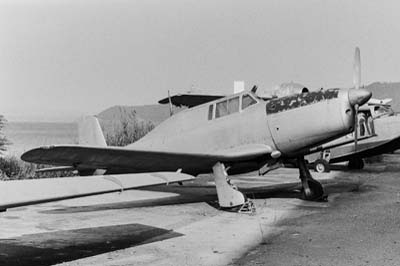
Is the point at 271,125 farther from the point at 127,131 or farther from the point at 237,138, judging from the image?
the point at 127,131

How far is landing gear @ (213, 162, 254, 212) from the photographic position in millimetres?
9688

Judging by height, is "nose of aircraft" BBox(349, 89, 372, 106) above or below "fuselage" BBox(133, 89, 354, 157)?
above

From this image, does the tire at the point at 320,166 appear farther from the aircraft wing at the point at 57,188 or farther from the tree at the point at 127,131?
the aircraft wing at the point at 57,188

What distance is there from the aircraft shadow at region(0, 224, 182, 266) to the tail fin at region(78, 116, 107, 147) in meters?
4.62

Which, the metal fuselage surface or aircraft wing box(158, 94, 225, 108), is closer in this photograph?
the metal fuselage surface

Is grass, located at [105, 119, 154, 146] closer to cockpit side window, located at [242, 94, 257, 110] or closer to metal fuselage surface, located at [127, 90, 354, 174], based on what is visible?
metal fuselage surface, located at [127, 90, 354, 174]

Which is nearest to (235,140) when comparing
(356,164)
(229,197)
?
(229,197)

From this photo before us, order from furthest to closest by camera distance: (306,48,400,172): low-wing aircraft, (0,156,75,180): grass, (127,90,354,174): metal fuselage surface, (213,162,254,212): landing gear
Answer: (306,48,400,172): low-wing aircraft < (0,156,75,180): grass < (127,90,354,174): metal fuselage surface < (213,162,254,212): landing gear

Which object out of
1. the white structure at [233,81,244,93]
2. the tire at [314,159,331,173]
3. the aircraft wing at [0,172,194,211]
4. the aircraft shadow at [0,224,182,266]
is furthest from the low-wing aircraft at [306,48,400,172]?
the aircraft wing at [0,172,194,211]

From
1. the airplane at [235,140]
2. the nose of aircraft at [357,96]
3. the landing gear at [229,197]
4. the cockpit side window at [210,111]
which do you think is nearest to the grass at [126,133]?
the airplane at [235,140]

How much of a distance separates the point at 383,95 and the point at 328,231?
128 metres

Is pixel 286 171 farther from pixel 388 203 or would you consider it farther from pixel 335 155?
pixel 388 203

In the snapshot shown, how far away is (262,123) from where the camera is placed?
10.6 meters

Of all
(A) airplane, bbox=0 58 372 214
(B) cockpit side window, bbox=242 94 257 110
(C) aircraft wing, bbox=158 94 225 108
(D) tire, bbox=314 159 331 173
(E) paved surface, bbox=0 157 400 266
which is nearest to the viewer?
(E) paved surface, bbox=0 157 400 266
